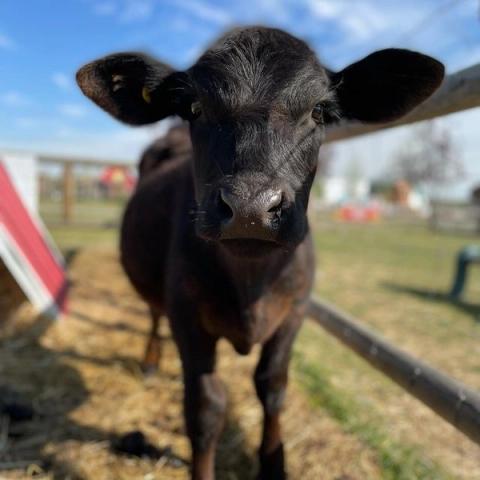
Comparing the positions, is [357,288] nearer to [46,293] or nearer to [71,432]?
[46,293]

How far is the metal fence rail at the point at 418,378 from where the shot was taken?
2178 mm

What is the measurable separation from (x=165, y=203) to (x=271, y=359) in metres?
1.33

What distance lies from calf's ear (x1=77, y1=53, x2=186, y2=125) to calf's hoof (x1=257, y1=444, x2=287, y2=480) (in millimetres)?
2035

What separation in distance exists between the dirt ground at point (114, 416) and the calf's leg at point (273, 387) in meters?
0.18

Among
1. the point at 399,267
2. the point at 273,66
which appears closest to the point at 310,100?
the point at 273,66

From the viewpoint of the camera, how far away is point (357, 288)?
30.1ft

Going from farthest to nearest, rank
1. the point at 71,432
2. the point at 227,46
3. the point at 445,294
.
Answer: the point at 445,294 < the point at 71,432 < the point at 227,46

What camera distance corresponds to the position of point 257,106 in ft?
7.00

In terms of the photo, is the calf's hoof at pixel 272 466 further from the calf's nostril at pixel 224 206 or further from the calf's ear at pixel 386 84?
the calf's ear at pixel 386 84

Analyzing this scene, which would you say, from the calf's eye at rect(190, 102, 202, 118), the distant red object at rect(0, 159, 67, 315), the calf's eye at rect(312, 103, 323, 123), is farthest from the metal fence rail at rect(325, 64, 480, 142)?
the distant red object at rect(0, 159, 67, 315)

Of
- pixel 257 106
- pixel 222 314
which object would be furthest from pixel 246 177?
pixel 222 314

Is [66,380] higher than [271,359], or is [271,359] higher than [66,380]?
[271,359]

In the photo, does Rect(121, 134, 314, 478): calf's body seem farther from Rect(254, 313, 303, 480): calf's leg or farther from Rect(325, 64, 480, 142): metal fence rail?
Rect(325, 64, 480, 142): metal fence rail

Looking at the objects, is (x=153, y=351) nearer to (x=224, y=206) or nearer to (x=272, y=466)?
(x=272, y=466)
